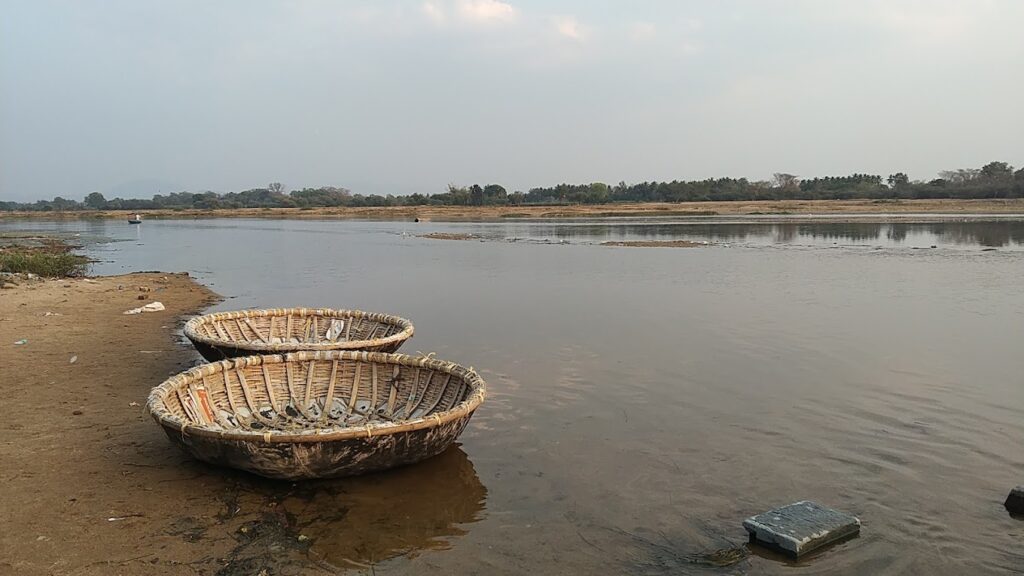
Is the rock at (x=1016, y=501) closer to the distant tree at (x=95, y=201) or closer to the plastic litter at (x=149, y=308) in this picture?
the plastic litter at (x=149, y=308)

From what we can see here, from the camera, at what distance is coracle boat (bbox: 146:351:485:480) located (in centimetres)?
434

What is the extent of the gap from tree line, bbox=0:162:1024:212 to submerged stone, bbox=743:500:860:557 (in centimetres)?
7850

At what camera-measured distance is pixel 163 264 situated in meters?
24.5

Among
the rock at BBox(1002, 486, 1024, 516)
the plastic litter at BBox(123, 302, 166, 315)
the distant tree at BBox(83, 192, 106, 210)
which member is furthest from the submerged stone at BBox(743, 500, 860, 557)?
the distant tree at BBox(83, 192, 106, 210)

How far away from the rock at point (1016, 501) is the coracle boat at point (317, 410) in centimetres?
362

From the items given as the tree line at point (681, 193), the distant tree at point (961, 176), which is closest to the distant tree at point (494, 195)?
the tree line at point (681, 193)

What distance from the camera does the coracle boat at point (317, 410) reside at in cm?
434

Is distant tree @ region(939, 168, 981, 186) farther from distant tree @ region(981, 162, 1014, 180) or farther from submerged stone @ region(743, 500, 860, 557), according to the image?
submerged stone @ region(743, 500, 860, 557)

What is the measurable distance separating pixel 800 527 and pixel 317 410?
13.2ft

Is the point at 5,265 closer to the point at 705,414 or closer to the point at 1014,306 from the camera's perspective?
the point at 705,414

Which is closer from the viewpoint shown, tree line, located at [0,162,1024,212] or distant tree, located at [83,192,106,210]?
tree line, located at [0,162,1024,212]

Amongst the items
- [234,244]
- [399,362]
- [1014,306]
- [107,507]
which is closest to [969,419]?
[399,362]

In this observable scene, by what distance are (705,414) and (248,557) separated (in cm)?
429

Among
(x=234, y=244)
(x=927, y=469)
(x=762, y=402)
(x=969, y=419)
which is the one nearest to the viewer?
(x=927, y=469)
